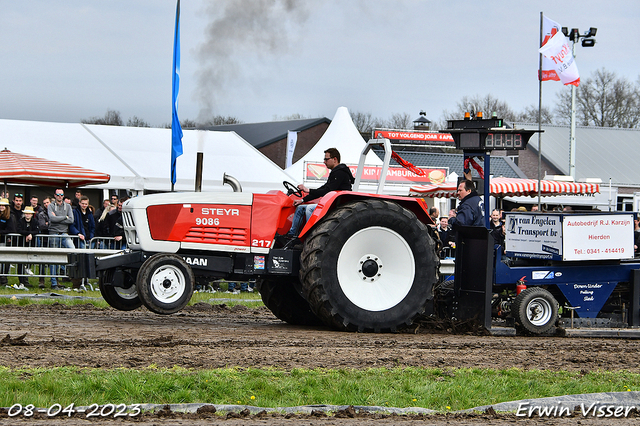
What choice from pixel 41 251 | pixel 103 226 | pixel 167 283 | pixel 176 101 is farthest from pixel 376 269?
pixel 103 226

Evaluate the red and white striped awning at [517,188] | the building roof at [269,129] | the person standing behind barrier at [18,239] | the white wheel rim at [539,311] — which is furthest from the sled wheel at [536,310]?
the building roof at [269,129]

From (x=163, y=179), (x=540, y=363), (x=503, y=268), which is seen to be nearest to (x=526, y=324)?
Answer: (x=503, y=268)

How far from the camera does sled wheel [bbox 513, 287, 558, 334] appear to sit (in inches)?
357

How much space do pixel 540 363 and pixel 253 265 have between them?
3.48 metres

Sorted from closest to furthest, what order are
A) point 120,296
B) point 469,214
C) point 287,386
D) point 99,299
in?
point 287,386, point 120,296, point 469,214, point 99,299

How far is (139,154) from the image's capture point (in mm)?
21625

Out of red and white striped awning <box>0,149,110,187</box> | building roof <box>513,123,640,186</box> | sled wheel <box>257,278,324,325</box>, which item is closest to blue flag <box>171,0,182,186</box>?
red and white striped awning <box>0,149,110,187</box>

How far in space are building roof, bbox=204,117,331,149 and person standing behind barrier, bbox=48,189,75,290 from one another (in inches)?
999

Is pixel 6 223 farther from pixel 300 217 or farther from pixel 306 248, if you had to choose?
pixel 306 248

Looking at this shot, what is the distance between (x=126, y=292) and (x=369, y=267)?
2.95 metres

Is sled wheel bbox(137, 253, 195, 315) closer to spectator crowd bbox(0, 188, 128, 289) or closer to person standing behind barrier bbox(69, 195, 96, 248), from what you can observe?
spectator crowd bbox(0, 188, 128, 289)

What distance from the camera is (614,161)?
4188cm

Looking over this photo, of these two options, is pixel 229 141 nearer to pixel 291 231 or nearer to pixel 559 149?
pixel 291 231

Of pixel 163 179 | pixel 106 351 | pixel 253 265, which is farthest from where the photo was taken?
pixel 163 179
